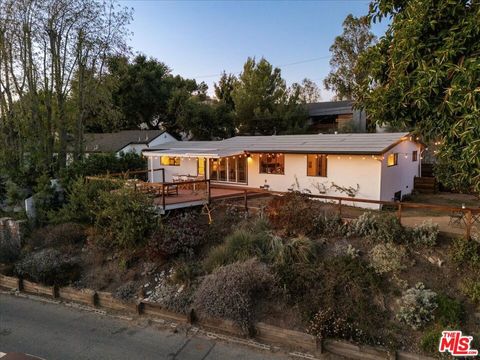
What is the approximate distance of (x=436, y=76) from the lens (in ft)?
15.9

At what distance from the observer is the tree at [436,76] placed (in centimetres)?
459

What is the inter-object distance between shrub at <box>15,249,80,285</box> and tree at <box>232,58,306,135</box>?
72.3 feet

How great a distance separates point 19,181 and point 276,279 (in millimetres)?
12501

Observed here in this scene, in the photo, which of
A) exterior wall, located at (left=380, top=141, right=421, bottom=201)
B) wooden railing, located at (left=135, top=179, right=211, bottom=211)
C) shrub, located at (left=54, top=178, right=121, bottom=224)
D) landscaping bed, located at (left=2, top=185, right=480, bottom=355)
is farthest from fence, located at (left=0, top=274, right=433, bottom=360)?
exterior wall, located at (left=380, top=141, right=421, bottom=201)

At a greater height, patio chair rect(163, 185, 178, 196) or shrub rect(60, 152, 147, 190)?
shrub rect(60, 152, 147, 190)

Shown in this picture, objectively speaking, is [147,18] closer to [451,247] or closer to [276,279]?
[276,279]

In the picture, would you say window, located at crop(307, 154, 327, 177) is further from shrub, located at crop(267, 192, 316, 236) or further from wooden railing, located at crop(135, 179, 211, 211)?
shrub, located at crop(267, 192, 316, 236)

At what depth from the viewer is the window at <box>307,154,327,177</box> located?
47.1 ft

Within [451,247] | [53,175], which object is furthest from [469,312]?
[53,175]

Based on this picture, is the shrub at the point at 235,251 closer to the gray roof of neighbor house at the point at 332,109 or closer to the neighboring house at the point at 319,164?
the neighboring house at the point at 319,164

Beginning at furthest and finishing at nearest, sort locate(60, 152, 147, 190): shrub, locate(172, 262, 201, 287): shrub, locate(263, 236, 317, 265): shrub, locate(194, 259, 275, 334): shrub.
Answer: locate(60, 152, 147, 190): shrub → locate(172, 262, 201, 287): shrub → locate(263, 236, 317, 265): shrub → locate(194, 259, 275, 334): shrub

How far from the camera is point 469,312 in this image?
605 centimetres

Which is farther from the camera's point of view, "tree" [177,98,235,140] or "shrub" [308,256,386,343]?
"tree" [177,98,235,140]

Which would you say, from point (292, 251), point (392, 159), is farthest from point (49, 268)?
point (392, 159)
